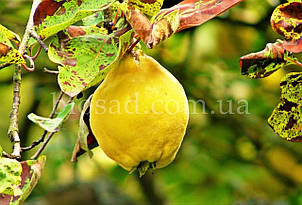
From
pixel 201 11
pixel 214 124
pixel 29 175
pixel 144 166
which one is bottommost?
pixel 214 124

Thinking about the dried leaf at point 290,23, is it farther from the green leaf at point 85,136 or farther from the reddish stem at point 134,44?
the green leaf at point 85,136

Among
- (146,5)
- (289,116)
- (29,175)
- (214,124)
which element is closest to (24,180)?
(29,175)

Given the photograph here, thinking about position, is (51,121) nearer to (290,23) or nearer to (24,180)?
(24,180)

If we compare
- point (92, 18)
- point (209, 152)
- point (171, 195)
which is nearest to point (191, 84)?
point (209, 152)

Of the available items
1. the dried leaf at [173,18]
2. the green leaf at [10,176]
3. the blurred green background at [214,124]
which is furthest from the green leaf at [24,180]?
the blurred green background at [214,124]

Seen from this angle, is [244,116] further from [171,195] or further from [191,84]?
[171,195]

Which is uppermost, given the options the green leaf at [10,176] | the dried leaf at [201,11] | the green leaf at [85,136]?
the dried leaf at [201,11]

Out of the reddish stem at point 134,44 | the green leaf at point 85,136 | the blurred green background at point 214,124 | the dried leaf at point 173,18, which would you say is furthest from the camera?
the blurred green background at point 214,124
